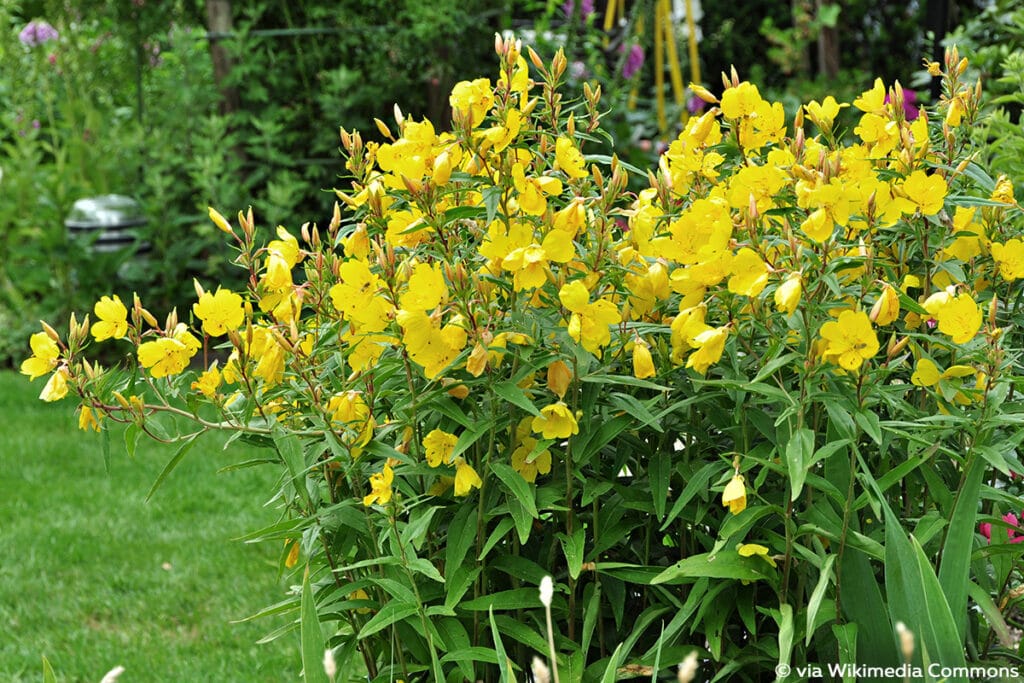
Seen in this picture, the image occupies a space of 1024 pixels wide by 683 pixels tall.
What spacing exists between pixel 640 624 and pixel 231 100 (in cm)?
465

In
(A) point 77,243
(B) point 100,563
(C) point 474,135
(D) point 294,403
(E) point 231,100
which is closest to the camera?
(C) point 474,135

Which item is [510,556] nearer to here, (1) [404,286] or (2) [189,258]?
(1) [404,286]

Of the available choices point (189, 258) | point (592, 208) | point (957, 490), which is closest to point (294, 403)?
point (592, 208)

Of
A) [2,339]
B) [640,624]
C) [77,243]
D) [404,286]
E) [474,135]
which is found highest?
[474,135]

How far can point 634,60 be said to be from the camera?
625cm

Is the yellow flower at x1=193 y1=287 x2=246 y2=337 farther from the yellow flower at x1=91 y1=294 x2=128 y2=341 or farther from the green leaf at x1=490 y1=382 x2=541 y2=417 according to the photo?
the green leaf at x1=490 y1=382 x2=541 y2=417

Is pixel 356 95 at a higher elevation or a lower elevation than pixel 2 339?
higher

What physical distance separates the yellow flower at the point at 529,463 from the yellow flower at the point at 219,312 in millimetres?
419

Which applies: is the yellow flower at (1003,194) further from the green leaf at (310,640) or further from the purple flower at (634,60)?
the purple flower at (634,60)

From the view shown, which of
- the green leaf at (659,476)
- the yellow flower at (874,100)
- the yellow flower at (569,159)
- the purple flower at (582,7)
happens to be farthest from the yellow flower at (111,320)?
the purple flower at (582,7)

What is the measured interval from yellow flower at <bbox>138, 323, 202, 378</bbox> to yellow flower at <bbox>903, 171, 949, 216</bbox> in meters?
0.98

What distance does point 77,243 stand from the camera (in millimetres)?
5230

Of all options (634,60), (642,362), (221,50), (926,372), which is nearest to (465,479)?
(642,362)

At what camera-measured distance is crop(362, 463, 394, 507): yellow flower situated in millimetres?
1433
